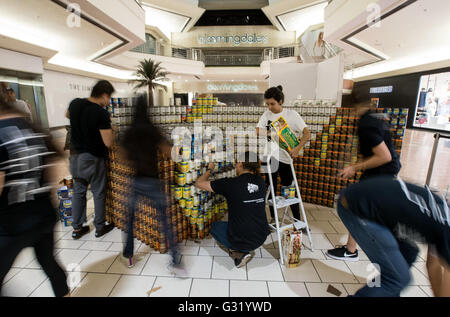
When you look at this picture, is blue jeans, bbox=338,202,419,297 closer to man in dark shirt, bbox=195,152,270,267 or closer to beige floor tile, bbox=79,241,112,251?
man in dark shirt, bbox=195,152,270,267

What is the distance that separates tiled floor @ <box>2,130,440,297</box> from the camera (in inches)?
82.0

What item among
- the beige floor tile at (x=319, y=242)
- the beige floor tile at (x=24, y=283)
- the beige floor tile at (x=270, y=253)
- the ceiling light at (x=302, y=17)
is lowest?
the beige floor tile at (x=319, y=242)

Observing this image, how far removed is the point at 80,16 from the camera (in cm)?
666

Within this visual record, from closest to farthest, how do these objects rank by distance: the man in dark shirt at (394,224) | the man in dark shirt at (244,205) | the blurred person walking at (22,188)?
the man in dark shirt at (394,224), the blurred person walking at (22,188), the man in dark shirt at (244,205)

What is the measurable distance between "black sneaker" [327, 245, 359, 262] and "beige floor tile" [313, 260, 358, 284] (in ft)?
0.20

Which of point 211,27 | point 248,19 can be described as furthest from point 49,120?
point 248,19

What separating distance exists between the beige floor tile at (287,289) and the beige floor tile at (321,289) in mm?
51

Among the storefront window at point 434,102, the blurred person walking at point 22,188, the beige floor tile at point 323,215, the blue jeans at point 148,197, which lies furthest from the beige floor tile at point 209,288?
the storefront window at point 434,102

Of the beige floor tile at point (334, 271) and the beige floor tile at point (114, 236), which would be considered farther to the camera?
the beige floor tile at point (114, 236)

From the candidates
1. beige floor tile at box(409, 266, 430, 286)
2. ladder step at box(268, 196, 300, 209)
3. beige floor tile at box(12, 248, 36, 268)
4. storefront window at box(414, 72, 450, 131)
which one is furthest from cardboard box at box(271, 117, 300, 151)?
storefront window at box(414, 72, 450, 131)

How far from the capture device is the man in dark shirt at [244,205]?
2.19 m

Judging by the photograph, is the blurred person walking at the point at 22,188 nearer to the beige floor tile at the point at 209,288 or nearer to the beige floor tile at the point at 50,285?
the beige floor tile at the point at 50,285
